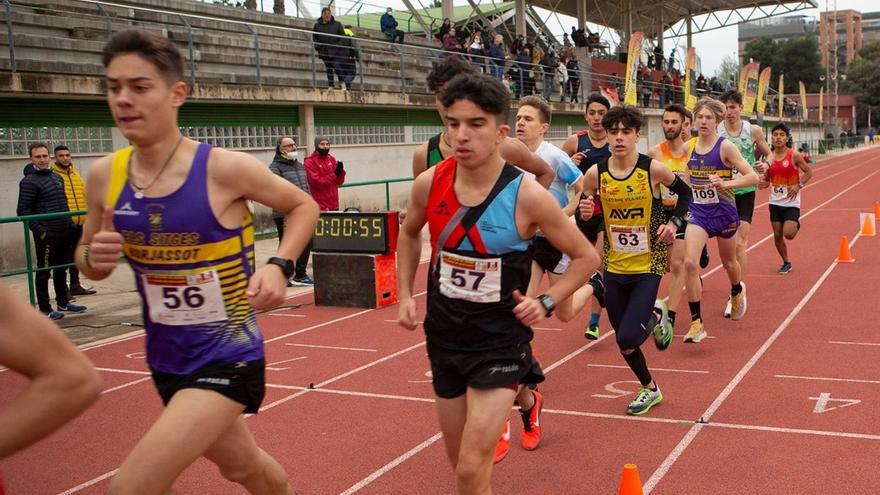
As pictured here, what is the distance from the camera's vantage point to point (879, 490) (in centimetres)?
484

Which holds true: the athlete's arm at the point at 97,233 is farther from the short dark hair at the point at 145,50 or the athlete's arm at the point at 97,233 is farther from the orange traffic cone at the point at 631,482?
the orange traffic cone at the point at 631,482

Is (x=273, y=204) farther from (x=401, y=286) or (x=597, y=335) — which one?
(x=597, y=335)

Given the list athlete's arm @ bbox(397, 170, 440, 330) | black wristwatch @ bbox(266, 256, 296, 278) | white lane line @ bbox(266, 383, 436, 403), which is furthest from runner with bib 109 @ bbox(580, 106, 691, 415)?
black wristwatch @ bbox(266, 256, 296, 278)

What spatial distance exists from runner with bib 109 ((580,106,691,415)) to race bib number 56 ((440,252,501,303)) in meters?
2.59

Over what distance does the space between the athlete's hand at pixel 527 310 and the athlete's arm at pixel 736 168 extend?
4.97m

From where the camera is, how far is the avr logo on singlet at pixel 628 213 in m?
6.62

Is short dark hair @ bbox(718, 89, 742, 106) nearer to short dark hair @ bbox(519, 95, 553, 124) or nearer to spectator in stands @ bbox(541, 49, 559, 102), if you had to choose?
short dark hair @ bbox(519, 95, 553, 124)

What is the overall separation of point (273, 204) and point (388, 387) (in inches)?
157

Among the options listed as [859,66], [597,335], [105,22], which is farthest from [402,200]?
[859,66]

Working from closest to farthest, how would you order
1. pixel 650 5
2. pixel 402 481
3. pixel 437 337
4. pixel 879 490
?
1. pixel 437 337
2. pixel 879 490
3. pixel 402 481
4. pixel 650 5

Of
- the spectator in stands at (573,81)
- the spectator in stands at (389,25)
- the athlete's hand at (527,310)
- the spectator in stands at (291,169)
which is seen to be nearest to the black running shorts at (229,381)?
the athlete's hand at (527,310)

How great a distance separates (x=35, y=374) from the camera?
1.97m

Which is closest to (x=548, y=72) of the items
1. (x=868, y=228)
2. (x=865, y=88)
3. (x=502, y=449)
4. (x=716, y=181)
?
(x=868, y=228)

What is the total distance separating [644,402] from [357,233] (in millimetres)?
5712
